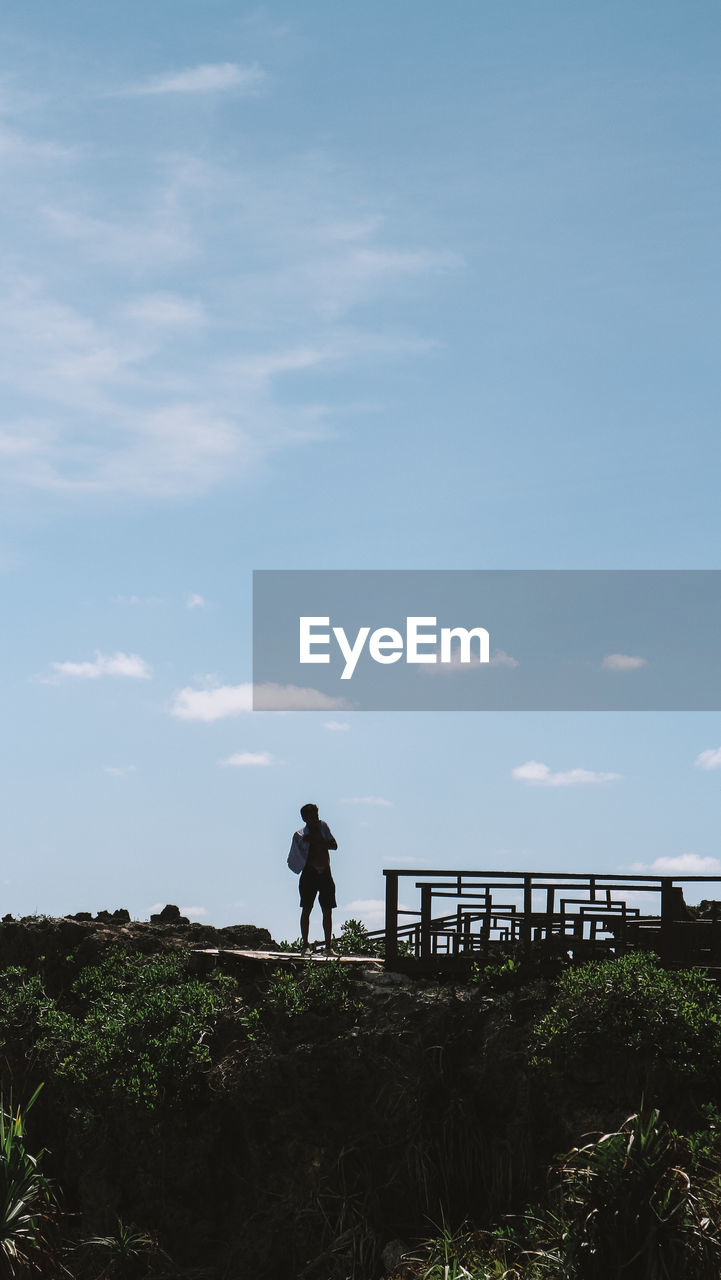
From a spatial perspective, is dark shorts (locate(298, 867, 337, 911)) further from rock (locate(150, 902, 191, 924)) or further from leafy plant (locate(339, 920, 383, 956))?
rock (locate(150, 902, 191, 924))

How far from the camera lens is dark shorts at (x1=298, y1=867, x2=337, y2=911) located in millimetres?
21266

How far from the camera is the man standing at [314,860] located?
827 inches

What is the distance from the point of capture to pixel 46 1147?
20391 mm

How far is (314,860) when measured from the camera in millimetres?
21062

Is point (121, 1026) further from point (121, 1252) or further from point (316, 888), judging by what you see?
point (316, 888)

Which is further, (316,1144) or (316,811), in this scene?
(316,811)

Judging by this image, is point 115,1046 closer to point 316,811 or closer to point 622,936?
point 316,811

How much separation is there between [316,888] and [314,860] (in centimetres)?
65

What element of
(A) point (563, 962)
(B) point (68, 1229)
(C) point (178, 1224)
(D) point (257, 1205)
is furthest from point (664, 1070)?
(B) point (68, 1229)

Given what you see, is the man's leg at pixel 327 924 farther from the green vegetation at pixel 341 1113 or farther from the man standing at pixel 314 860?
the green vegetation at pixel 341 1113

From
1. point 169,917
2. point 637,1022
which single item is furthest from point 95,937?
point 637,1022

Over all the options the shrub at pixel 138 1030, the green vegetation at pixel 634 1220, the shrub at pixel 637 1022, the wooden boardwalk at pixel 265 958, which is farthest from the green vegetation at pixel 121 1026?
the green vegetation at pixel 634 1220

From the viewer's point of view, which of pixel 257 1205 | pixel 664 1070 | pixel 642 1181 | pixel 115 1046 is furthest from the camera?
pixel 115 1046

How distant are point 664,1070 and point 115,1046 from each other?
8.44 meters
